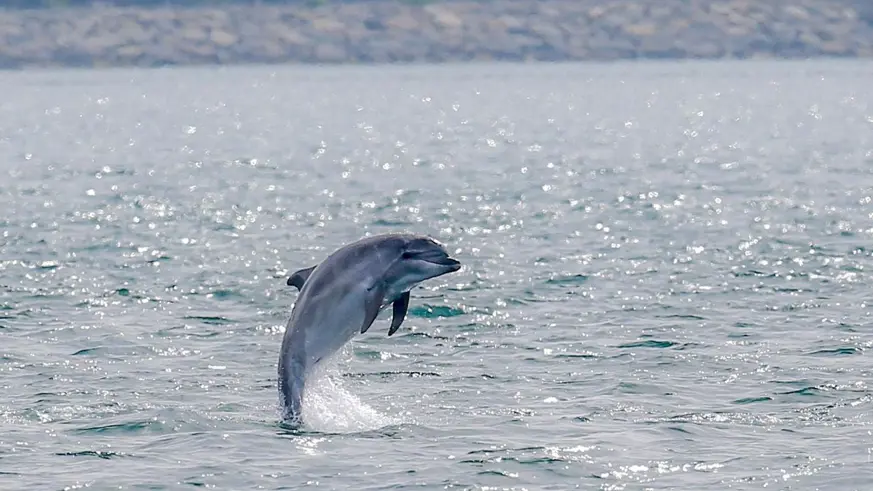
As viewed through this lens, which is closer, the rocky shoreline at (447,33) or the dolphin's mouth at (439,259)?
the dolphin's mouth at (439,259)

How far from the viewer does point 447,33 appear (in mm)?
156000

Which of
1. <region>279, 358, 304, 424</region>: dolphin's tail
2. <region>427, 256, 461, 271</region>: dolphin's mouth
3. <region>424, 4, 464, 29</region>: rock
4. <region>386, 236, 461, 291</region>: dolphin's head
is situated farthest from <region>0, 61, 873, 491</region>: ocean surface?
<region>424, 4, 464, 29</region>: rock

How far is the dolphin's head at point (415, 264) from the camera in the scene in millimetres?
16688

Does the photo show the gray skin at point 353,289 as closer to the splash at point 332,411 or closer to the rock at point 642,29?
the splash at point 332,411

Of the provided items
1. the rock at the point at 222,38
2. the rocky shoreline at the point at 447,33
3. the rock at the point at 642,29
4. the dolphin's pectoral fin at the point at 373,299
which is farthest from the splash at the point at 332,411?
the rock at the point at 222,38

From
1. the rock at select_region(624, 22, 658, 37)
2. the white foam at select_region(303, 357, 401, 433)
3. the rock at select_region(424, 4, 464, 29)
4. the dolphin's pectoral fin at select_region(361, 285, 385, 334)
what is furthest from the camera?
the rock at select_region(424, 4, 464, 29)

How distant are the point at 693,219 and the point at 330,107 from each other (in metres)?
66.7

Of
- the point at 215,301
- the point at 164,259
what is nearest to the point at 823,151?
the point at 164,259

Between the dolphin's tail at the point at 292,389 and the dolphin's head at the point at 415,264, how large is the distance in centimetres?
124

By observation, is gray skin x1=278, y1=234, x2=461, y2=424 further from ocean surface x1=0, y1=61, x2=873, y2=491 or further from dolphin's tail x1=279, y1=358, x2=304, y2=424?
ocean surface x1=0, y1=61, x2=873, y2=491

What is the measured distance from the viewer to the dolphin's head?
16688mm

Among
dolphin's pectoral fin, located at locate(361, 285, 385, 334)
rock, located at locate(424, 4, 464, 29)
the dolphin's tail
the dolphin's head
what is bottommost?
the dolphin's tail

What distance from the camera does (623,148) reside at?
62000 mm

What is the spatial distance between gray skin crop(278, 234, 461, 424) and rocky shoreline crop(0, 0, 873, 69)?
13876 cm
